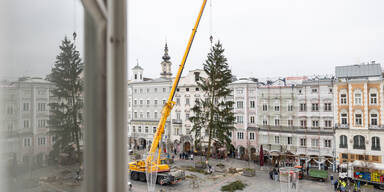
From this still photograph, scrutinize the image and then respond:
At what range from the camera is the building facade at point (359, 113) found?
841cm

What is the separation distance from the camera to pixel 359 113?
877cm

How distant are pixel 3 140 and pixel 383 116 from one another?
33.8ft

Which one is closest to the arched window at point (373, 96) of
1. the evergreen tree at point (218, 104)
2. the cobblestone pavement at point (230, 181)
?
the cobblestone pavement at point (230, 181)

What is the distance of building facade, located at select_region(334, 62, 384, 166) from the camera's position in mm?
8414

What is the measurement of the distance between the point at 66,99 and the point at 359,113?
10.2m

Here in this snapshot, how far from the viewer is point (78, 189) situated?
307 mm

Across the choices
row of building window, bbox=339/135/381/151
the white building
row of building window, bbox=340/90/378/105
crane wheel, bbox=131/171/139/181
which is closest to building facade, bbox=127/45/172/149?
the white building

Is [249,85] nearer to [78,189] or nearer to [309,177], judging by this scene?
[309,177]

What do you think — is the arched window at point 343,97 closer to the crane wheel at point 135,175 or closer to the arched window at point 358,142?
the arched window at point 358,142

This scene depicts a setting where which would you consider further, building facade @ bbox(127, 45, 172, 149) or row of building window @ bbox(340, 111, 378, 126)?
building facade @ bbox(127, 45, 172, 149)

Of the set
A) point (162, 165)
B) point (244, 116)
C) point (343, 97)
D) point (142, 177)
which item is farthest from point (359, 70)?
point (142, 177)

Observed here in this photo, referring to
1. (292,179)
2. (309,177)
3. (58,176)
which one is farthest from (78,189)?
(309,177)

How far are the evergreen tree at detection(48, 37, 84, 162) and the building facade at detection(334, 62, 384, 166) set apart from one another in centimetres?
973

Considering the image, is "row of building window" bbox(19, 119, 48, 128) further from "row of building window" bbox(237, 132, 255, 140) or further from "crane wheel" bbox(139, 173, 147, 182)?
"row of building window" bbox(237, 132, 255, 140)
